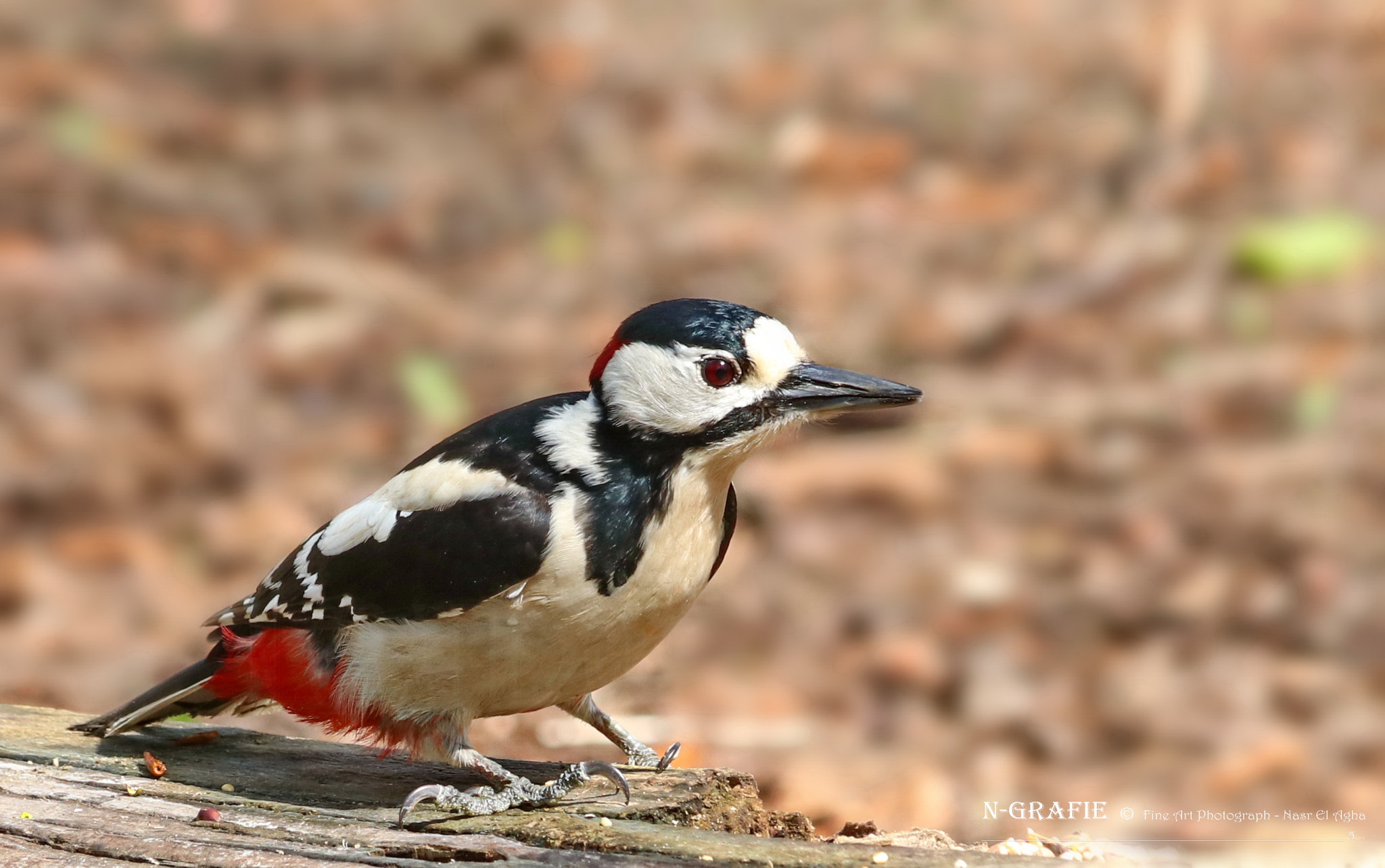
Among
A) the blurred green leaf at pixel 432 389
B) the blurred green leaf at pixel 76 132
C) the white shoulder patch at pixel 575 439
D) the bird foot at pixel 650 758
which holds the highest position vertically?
the blurred green leaf at pixel 76 132

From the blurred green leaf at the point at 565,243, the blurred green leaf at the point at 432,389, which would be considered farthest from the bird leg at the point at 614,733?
the blurred green leaf at the point at 565,243

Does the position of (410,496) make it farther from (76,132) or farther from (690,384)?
(76,132)

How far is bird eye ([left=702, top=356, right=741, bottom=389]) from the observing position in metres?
3.48

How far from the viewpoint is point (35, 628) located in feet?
20.0

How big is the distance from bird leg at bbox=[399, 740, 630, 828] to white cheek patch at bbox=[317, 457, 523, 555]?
57cm

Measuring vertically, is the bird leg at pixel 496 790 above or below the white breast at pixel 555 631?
below

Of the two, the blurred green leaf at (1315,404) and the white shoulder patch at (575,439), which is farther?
the blurred green leaf at (1315,404)

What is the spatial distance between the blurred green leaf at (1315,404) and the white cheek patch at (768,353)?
4.17 meters

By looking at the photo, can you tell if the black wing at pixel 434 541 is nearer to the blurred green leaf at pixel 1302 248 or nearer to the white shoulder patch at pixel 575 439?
the white shoulder patch at pixel 575 439

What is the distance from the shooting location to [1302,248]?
306 inches

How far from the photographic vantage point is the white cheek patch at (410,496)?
3.50 metres

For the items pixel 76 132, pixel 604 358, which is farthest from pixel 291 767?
pixel 76 132

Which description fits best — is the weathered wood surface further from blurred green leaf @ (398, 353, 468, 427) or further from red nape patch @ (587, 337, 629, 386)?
blurred green leaf @ (398, 353, 468, 427)

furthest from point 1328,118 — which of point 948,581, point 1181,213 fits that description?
point 948,581
